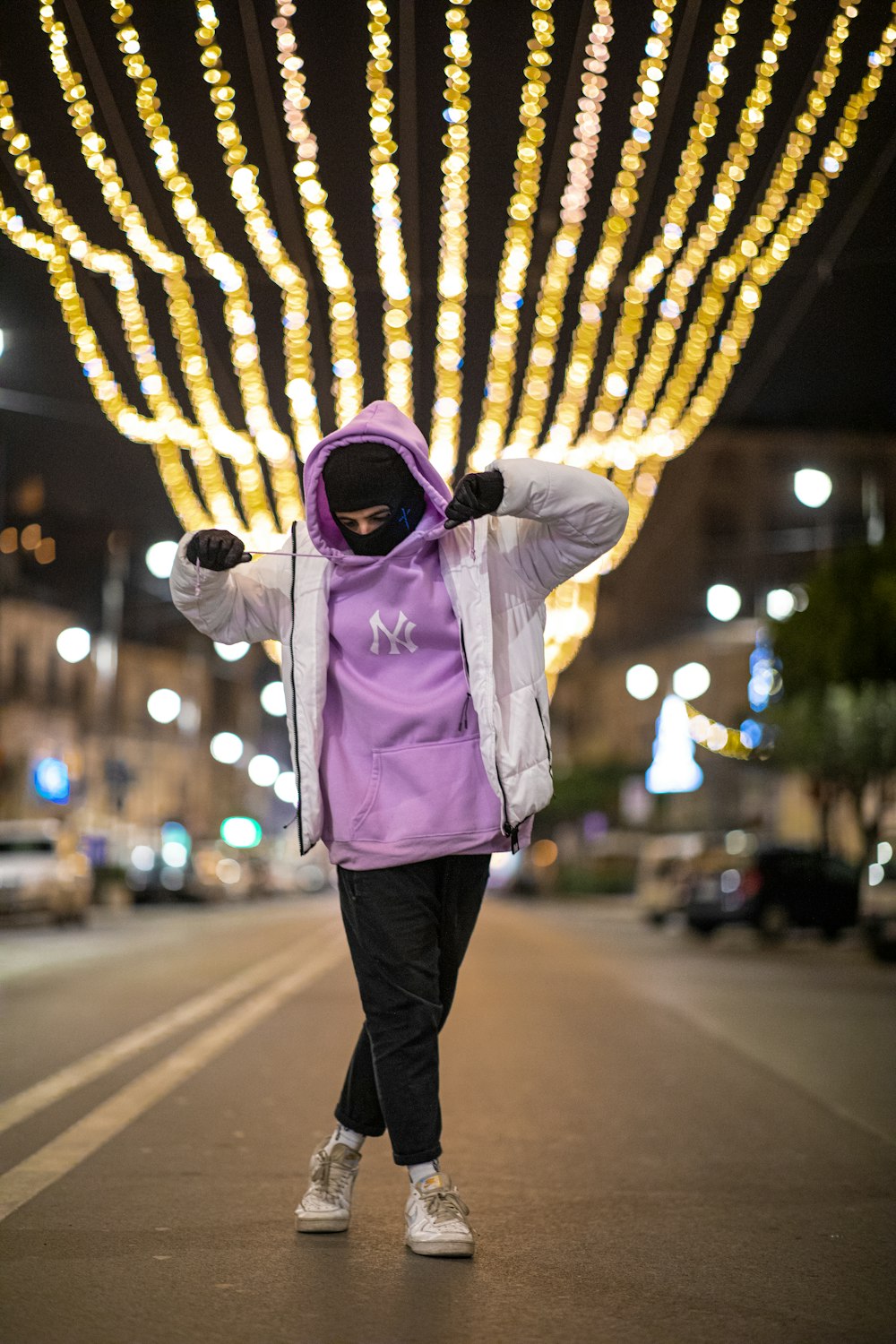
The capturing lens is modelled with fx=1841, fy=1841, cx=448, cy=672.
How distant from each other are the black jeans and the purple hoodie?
9 cm

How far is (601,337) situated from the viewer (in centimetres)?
1513

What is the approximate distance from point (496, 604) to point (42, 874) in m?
25.1

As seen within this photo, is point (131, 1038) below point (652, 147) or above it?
below

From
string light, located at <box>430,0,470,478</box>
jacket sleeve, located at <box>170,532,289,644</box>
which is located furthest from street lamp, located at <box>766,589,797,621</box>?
jacket sleeve, located at <box>170,532,289,644</box>

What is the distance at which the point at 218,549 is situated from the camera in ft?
15.1

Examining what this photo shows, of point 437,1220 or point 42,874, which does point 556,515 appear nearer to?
point 437,1220

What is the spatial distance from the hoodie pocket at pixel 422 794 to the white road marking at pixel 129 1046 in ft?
8.47

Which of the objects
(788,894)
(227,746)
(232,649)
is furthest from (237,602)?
(227,746)

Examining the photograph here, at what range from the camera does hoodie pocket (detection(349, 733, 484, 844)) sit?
458 cm

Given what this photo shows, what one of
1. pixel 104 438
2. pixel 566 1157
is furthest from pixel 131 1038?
pixel 104 438

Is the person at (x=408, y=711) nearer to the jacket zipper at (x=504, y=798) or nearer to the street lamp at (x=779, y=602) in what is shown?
the jacket zipper at (x=504, y=798)

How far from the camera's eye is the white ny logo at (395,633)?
4.70 meters

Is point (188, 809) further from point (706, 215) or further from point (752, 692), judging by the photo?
point (706, 215)

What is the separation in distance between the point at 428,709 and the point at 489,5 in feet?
17.9
